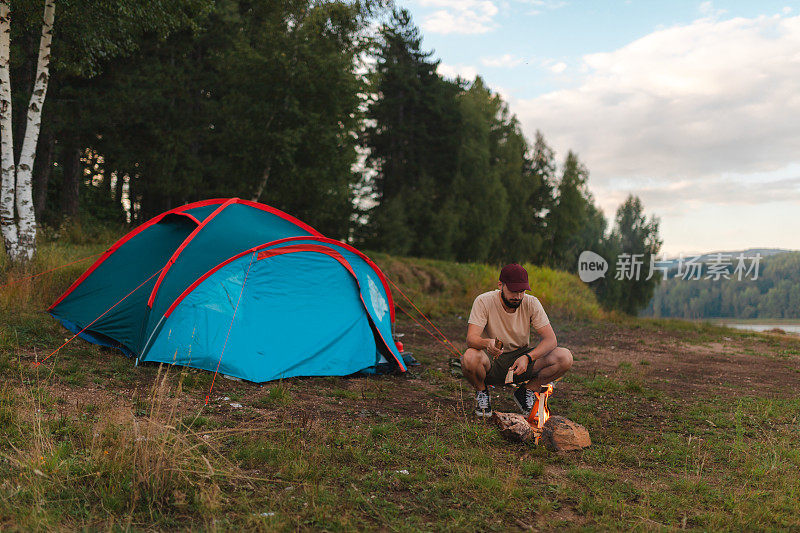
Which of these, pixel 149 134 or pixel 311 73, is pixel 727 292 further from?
pixel 149 134

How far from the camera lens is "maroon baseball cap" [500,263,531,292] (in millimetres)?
5270

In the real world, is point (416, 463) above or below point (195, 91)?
below

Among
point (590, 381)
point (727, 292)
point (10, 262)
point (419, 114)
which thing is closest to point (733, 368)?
point (590, 381)

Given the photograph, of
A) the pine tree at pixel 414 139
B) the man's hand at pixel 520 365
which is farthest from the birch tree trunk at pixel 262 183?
the man's hand at pixel 520 365

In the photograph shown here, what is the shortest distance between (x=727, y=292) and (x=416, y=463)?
168 ft

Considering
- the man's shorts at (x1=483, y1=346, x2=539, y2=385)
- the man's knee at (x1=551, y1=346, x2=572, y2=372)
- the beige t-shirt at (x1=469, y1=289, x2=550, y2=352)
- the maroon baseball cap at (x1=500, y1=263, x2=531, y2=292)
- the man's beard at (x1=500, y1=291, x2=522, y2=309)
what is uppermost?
the maroon baseball cap at (x1=500, y1=263, x2=531, y2=292)

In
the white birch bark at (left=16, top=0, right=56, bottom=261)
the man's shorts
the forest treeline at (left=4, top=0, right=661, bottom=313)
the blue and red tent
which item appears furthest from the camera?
the forest treeline at (left=4, top=0, right=661, bottom=313)

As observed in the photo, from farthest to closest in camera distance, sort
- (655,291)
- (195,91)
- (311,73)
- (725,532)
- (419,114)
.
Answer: (655,291) < (419,114) < (195,91) < (311,73) < (725,532)

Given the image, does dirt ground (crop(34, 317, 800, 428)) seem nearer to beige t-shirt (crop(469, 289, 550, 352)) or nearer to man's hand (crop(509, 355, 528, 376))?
man's hand (crop(509, 355, 528, 376))

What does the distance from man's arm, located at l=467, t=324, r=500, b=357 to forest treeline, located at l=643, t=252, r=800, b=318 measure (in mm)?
31275

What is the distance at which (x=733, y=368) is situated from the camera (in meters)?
9.25

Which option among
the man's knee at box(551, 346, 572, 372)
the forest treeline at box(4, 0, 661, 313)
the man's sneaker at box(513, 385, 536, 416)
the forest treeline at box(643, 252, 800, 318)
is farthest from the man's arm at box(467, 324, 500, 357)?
the forest treeline at box(643, 252, 800, 318)

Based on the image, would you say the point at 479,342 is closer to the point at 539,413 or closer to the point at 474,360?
the point at 474,360

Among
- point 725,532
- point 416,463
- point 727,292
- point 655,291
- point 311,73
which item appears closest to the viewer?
point 725,532
